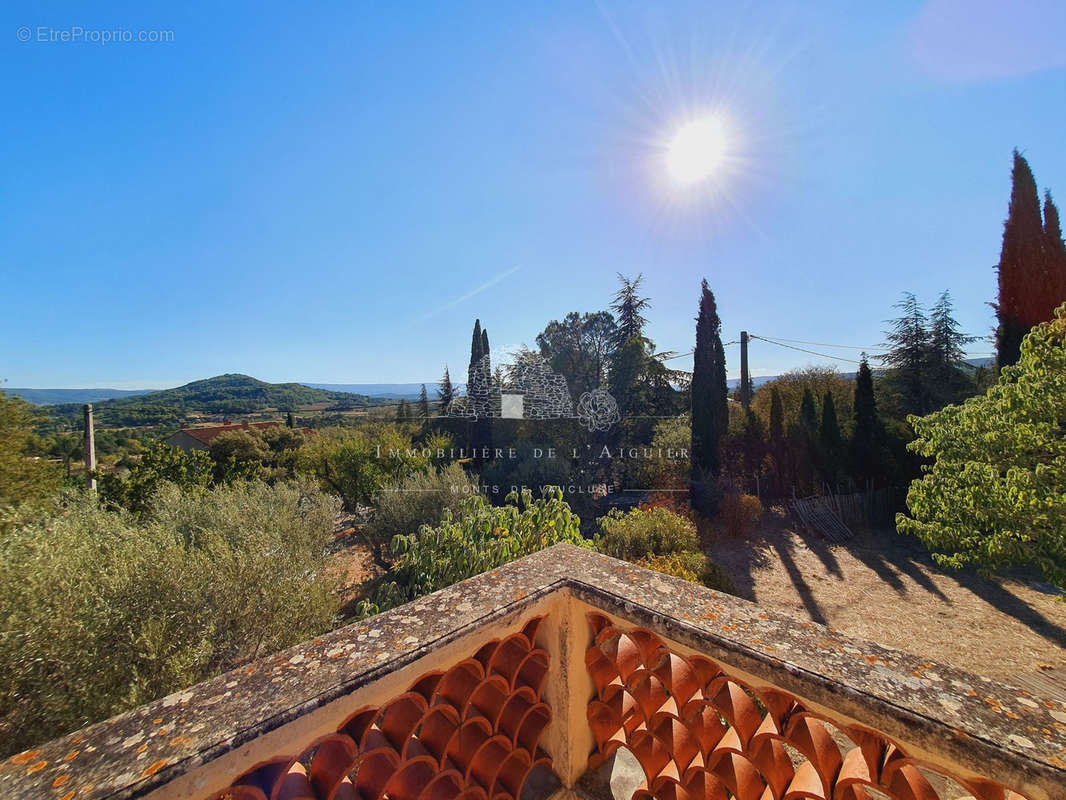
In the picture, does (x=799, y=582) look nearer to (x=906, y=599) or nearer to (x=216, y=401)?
(x=906, y=599)

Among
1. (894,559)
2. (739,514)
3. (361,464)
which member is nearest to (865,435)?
(894,559)

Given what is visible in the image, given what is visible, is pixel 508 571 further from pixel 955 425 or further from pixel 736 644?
pixel 955 425

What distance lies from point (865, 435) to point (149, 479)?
47.8 feet

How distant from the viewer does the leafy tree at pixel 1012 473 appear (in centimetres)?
327

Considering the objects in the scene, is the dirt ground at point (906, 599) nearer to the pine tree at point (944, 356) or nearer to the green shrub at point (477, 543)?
the green shrub at point (477, 543)

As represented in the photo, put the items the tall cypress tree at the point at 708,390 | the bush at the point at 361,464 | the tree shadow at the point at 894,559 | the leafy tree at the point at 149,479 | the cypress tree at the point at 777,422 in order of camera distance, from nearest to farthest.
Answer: the tree shadow at the point at 894,559 → the leafy tree at the point at 149,479 → the bush at the point at 361,464 → the cypress tree at the point at 777,422 → the tall cypress tree at the point at 708,390

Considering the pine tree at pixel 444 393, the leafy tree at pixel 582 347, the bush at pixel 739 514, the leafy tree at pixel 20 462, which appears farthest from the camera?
the pine tree at pixel 444 393

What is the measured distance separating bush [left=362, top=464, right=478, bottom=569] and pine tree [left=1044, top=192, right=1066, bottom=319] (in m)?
13.8

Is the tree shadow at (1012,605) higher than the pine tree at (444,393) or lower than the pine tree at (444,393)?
lower

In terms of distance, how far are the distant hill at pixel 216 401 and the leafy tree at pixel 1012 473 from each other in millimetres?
32945

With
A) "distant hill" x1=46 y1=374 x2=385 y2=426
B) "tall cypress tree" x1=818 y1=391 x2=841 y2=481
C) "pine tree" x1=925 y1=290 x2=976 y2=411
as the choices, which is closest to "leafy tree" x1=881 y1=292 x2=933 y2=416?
"pine tree" x1=925 y1=290 x2=976 y2=411

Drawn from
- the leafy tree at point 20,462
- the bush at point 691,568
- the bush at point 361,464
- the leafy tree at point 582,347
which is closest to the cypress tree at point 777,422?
the leafy tree at point 582,347

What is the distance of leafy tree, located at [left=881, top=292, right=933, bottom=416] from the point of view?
13156 mm

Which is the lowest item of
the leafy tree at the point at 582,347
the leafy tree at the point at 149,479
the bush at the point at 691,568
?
the bush at the point at 691,568
